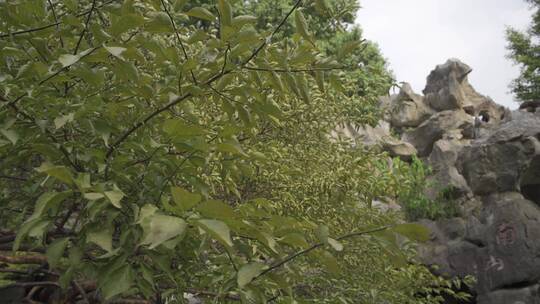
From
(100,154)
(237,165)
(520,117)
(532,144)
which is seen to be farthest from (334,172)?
(520,117)

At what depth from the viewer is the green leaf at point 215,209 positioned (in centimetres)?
139

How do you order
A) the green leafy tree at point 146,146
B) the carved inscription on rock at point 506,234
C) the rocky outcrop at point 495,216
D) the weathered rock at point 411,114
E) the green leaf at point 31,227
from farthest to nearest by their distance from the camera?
the weathered rock at point 411,114
the carved inscription on rock at point 506,234
the rocky outcrop at point 495,216
the green leafy tree at point 146,146
the green leaf at point 31,227

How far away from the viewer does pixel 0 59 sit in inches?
87.0

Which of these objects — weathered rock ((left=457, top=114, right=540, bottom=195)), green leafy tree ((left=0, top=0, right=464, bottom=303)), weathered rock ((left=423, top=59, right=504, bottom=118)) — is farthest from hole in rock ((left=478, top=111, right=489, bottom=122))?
green leafy tree ((left=0, top=0, right=464, bottom=303))

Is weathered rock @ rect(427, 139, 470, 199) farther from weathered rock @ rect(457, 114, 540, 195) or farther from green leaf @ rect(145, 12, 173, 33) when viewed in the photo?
green leaf @ rect(145, 12, 173, 33)

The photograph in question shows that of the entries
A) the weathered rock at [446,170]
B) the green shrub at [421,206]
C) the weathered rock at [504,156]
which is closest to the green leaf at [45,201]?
the weathered rock at [504,156]

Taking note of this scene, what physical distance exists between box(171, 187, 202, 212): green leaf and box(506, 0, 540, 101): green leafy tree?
31754 mm

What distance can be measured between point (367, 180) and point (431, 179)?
16.6 meters

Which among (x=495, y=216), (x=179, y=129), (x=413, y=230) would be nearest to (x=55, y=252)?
(x=179, y=129)

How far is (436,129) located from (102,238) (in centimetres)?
2725

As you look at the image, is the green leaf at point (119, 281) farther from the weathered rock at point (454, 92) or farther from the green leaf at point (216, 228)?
the weathered rock at point (454, 92)

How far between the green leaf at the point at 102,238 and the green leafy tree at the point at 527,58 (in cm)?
3168

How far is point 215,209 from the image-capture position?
1.41 meters

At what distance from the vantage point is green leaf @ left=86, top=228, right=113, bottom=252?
1.55 metres
